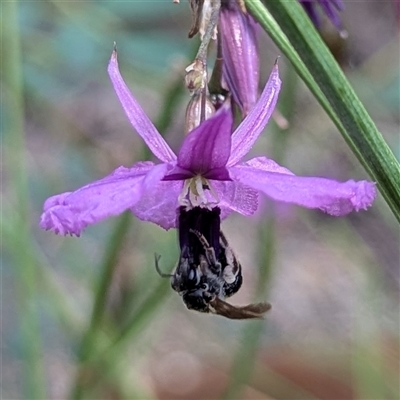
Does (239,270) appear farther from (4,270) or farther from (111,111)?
(111,111)

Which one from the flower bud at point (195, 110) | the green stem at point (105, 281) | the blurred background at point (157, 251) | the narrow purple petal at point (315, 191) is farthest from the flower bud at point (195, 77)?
the green stem at point (105, 281)

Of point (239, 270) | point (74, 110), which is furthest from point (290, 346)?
point (239, 270)

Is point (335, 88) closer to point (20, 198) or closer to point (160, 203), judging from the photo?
point (160, 203)

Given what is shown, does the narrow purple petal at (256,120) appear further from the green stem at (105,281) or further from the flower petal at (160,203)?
the green stem at (105,281)

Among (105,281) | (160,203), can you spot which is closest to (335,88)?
(160,203)

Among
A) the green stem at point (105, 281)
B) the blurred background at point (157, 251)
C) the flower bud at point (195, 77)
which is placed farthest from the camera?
the blurred background at point (157, 251)

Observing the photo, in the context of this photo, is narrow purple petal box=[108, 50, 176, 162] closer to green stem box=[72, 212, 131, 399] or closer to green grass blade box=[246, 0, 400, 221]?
green grass blade box=[246, 0, 400, 221]
